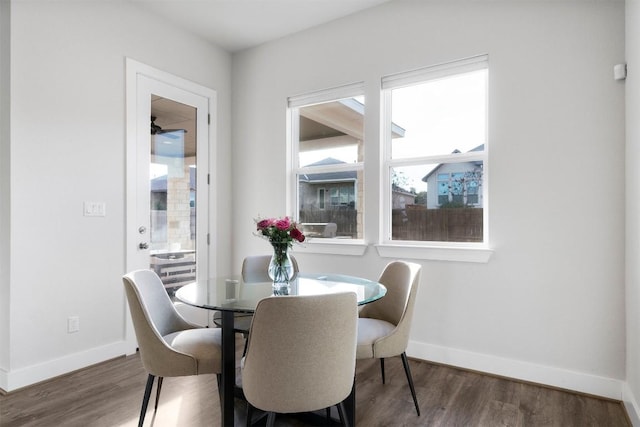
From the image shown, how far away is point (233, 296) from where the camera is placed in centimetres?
200

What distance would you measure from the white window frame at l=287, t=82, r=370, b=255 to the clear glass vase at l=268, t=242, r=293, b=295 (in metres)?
1.16

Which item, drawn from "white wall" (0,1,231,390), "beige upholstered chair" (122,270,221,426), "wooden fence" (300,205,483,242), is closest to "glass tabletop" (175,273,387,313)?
"beige upholstered chair" (122,270,221,426)

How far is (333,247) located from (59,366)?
2.24 metres

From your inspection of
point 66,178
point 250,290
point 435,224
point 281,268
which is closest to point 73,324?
point 66,178

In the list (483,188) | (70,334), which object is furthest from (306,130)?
(70,334)

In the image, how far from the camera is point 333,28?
3.47 metres

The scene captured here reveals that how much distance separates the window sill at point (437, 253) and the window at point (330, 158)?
1.21 ft

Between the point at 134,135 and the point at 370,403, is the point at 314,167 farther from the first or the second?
the point at 370,403

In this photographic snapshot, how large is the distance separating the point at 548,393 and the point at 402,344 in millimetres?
1112

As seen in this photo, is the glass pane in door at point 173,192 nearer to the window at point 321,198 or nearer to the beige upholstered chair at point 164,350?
the window at point 321,198

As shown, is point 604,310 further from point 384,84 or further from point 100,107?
point 100,107

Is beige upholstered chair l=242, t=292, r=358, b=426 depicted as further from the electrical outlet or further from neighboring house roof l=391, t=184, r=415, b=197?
the electrical outlet

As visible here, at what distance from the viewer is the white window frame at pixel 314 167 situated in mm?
3379

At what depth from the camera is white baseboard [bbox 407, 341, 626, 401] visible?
236 cm
